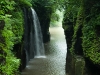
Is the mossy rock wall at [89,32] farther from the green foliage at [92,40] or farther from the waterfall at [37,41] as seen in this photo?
the waterfall at [37,41]

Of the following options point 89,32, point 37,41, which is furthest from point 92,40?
point 37,41

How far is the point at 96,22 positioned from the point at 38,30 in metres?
15.0

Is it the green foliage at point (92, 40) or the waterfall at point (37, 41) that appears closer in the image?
the green foliage at point (92, 40)

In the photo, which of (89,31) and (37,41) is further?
(37,41)

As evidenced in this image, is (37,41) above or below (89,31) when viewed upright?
below

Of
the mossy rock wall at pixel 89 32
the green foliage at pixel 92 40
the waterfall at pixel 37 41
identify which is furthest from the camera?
the waterfall at pixel 37 41

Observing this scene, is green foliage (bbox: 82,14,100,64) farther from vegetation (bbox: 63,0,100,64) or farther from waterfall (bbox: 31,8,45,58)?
waterfall (bbox: 31,8,45,58)

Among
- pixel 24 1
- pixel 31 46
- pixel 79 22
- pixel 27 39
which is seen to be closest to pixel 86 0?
pixel 79 22

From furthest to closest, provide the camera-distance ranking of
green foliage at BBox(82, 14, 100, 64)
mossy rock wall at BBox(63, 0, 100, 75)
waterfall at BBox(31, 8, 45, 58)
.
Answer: waterfall at BBox(31, 8, 45, 58) < mossy rock wall at BBox(63, 0, 100, 75) < green foliage at BBox(82, 14, 100, 64)

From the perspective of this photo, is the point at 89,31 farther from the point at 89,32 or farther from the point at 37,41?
the point at 37,41

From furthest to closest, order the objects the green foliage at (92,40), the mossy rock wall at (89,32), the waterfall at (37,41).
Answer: the waterfall at (37,41), the mossy rock wall at (89,32), the green foliage at (92,40)

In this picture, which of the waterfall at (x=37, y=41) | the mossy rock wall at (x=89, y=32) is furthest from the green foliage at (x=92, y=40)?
the waterfall at (x=37, y=41)

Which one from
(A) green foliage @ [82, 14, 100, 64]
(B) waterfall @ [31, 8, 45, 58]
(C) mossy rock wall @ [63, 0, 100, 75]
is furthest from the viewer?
(B) waterfall @ [31, 8, 45, 58]

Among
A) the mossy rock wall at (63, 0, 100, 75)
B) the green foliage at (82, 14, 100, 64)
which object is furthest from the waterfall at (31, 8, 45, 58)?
the green foliage at (82, 14, 100, 64)
